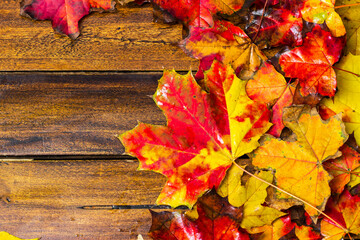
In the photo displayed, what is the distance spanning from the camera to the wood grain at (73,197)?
2.82ft

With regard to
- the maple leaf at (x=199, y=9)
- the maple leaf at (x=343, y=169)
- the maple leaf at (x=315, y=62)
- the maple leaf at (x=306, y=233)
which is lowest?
the maple leaf at (x=306, y=233)

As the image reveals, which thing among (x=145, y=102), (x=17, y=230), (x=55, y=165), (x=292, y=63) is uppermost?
(x=292, y=63)

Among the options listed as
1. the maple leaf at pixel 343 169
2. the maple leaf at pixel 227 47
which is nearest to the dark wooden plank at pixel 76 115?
the maple leaf at pixel 227 47

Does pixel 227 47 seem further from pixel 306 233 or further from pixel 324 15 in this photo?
pixel 306 233

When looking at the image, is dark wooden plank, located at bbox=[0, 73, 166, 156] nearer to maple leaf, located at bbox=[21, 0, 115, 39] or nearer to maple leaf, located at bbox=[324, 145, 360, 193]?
maple leaf, located at bbox=[21, 0, 115, 39]

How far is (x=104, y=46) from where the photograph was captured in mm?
873

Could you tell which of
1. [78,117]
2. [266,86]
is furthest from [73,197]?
[266,86]

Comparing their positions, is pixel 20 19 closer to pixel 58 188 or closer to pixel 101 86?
pixel 101 86

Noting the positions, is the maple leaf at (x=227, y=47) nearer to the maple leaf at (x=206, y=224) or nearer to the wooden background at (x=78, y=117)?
the wooden background at (x=78, y=117)

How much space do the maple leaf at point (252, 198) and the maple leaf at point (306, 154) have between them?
0.15ft

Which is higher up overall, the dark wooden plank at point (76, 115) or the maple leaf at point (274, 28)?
the maple leaf at point (274, 28)

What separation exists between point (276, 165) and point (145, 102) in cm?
38

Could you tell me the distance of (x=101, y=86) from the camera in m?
0.87

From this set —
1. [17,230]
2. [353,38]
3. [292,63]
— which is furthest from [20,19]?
[353,38]
